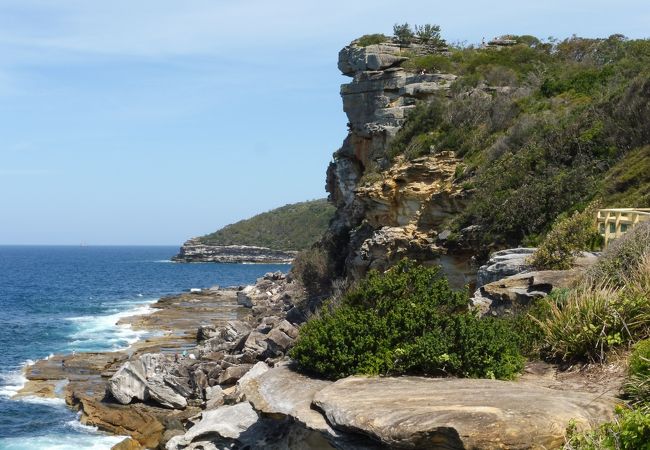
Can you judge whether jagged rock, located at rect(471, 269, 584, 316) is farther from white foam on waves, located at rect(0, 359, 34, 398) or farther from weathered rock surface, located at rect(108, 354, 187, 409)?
white foam on waves, located at rect(0, 359, 34, 398)

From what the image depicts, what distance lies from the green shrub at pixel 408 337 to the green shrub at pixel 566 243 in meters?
4.40

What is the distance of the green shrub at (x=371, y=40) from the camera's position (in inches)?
1746

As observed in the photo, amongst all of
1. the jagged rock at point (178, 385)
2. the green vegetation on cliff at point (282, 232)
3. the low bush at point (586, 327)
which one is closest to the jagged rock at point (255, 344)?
the jagged rock at point (178, 385)

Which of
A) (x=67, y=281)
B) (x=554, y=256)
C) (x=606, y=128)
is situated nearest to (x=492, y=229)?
(x=606, y=128)

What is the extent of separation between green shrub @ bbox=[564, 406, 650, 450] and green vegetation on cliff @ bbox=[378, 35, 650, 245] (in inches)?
564

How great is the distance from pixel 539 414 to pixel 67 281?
105913 millimetres

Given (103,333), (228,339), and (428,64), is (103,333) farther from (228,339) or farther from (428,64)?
(428,64)

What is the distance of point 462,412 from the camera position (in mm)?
7781

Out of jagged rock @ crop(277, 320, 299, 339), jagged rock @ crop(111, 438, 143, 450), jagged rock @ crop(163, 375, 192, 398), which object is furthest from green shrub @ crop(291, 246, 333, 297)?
jagged rock @ crop(111, 438, 143, 450)

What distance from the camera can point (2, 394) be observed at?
96.1 ft

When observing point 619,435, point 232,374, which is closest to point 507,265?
point 619,435

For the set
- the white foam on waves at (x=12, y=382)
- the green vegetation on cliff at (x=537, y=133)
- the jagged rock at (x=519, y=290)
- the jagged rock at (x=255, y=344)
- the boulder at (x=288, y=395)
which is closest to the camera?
the boulder at (x=288, y=395)

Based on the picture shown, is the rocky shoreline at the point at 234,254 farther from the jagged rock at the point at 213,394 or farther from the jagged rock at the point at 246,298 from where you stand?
the jagged rock at the point at 213,394

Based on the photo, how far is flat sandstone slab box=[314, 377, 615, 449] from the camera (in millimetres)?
7414
